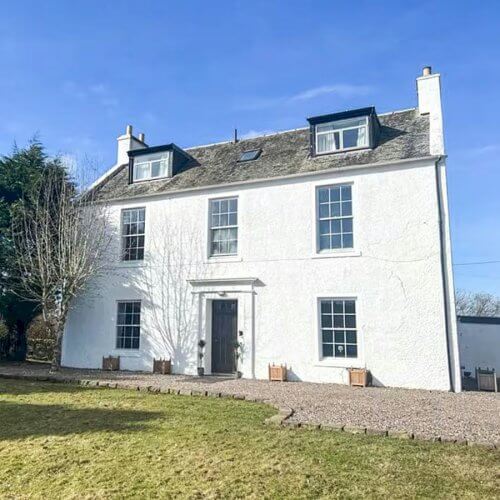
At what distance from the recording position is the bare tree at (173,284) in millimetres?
15417

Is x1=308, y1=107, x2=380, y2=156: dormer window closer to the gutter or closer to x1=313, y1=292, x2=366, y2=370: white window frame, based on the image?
the gutter

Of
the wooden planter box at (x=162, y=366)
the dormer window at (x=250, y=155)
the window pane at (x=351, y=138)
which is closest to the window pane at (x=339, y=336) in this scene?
the wooden planter box at (x=162, y=366)

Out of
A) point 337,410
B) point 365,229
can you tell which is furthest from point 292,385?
point 365,229

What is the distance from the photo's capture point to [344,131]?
1502cm

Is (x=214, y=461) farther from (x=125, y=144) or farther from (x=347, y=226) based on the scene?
(x=125, y=144)

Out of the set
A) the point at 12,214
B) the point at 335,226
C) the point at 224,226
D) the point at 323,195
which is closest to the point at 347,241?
the point at 335,226

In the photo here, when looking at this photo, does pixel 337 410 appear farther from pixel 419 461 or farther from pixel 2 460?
pixel 2 460

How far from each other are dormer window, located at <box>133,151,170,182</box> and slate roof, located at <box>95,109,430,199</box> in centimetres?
40

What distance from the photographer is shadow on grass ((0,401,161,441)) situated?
22.9 feet

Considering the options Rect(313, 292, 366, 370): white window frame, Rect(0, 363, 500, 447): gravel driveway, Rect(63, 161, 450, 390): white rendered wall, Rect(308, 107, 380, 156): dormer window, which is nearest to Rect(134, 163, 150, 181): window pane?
Rect(63, 161, 450, 390): white rendered wall

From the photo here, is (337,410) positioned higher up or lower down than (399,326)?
lower down

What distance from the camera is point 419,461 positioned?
18.1 ft

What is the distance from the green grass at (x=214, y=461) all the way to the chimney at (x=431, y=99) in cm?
1066

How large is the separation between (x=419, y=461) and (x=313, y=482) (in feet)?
5.41
